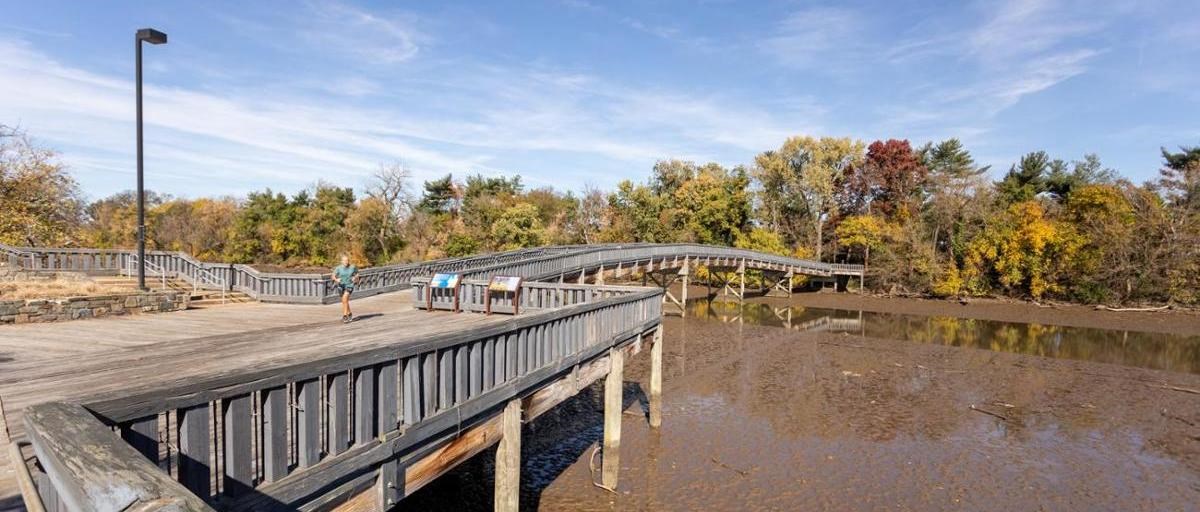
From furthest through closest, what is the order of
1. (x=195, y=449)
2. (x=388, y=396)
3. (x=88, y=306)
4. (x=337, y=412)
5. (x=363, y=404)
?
(x=88, y=306), (x=388, y=396), (x=363, y=404), (x=337, y=412), (x=195, y=449)

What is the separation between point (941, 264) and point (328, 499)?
45.3 m

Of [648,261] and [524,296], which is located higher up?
[648,261]

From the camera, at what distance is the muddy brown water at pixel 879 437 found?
32.8 feet

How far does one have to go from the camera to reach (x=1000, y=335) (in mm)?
27609

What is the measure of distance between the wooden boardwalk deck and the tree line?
2810cm

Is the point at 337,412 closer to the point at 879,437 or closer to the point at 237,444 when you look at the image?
the point at 237,444

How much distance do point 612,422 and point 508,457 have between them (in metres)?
4.16

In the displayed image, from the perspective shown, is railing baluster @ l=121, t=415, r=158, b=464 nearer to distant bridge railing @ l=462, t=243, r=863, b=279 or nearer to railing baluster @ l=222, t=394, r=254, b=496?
railing baluster @ l=222, t=394, r=254, b=496

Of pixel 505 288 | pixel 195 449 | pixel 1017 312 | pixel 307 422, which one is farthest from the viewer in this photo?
pixel 1017 312

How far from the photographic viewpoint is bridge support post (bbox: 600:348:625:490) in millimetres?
10117

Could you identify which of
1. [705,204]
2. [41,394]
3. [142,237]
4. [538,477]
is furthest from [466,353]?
[705,204]

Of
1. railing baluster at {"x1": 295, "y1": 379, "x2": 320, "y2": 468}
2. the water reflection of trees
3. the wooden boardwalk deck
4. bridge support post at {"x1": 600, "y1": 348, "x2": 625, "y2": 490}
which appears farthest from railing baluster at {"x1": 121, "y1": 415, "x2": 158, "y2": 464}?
the water reflection of trees

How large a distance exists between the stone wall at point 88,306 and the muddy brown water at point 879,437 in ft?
24.9

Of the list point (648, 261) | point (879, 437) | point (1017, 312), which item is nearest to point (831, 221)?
point (1017, 312)
